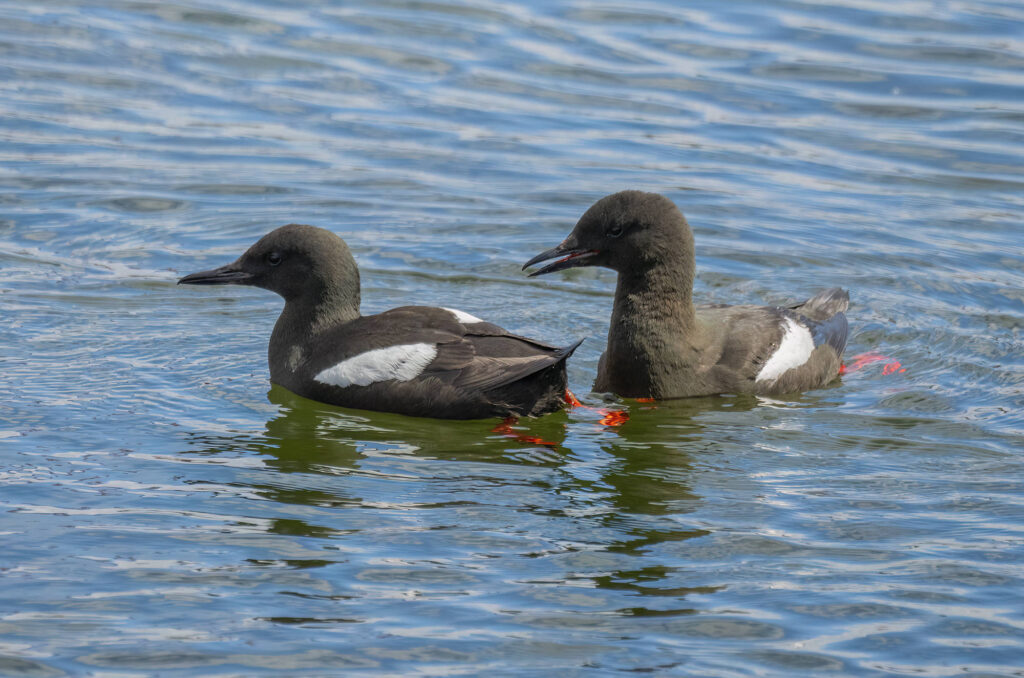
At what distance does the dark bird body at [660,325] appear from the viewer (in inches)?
354

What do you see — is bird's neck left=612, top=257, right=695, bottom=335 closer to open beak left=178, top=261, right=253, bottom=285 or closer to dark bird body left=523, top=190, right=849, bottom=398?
dark bird body left=523, top=190, right=849, bottom=398

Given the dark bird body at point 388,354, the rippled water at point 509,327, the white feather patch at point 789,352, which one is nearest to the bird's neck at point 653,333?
the rippled water at point 509,327

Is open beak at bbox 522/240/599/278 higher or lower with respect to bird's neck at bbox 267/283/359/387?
higher

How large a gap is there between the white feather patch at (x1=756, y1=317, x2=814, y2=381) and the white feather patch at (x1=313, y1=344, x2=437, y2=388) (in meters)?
2.09

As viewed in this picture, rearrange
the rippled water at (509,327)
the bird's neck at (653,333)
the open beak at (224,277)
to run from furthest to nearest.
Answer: the open beak at (224,277) < the bird's neck at (653,333) < the rippled water at (509,327)

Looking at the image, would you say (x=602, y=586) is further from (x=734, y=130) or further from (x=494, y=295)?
(x=734, y=130)

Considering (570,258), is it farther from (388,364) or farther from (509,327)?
(388,364)

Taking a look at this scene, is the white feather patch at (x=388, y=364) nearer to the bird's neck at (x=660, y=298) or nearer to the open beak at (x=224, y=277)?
the open beak at (x=224, y=277)

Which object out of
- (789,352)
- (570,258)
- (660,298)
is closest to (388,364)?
(570,258)

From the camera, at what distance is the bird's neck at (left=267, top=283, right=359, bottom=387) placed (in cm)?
902

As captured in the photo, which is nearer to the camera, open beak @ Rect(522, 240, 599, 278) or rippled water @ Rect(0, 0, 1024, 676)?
rippled water @ Rect(0, 0, 1024, 676)

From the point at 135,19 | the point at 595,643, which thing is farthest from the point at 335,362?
the point at 135,19

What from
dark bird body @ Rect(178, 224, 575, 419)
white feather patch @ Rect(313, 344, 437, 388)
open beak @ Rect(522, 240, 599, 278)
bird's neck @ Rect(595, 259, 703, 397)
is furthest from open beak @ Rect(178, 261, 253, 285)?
bird's neck @ Rect(595, 259, 703, 397)

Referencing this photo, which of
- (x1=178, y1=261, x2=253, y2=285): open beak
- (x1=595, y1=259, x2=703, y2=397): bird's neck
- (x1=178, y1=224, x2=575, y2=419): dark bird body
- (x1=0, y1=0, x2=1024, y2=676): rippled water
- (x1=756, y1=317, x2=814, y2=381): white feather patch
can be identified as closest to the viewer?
(x1=0, y1=0, x2=1024, y2=676): rippled water
